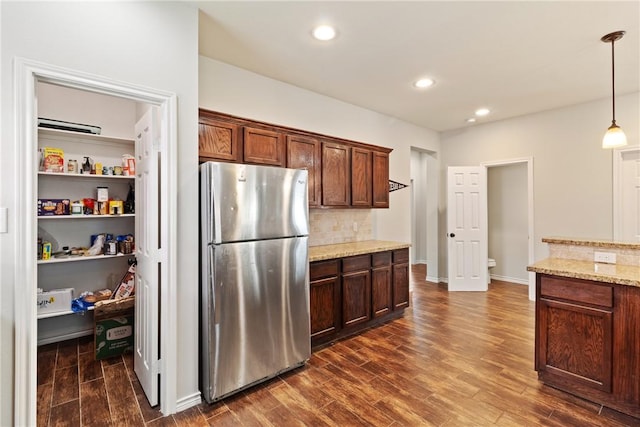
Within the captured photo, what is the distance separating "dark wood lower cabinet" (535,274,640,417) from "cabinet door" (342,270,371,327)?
5.14 feet

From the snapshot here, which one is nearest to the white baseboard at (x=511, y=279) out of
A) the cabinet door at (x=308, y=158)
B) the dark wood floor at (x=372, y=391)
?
the dark wood floor at (x=372, y=391)

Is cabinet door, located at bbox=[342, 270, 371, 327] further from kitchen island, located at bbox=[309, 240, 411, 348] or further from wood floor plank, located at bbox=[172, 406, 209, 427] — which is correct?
wood floor plank, located at bbox=[172, 406, 209, 427]

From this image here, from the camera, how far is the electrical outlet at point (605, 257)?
95.2 inches

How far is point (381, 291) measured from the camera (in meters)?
3.58

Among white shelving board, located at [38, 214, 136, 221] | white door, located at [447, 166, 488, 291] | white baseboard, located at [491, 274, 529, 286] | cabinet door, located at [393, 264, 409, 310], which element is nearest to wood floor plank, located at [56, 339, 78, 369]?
white shelving board, located at [38, 214, 136, 221]

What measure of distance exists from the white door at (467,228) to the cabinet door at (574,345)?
112 inches

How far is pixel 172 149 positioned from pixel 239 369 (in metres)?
1.64

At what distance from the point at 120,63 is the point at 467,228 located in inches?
202

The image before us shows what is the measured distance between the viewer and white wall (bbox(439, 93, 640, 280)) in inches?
156

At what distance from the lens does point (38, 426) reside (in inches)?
76.4

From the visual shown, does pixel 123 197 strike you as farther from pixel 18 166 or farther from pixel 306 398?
pixel 306 398

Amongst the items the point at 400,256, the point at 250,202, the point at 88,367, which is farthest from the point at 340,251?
the point at 88,367

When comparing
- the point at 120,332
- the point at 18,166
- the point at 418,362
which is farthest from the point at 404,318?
the point at 18,166

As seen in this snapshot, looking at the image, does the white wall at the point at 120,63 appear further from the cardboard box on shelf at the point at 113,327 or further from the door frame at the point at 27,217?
the cardboard box on shelf at the point at 113,327
